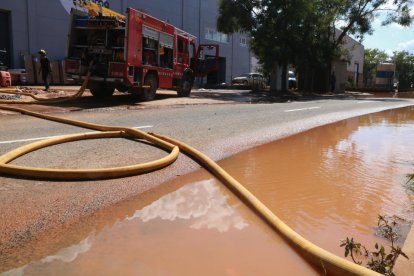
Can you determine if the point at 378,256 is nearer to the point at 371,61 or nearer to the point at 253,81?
the point at 253,81

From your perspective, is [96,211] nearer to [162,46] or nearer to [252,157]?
[252,157]

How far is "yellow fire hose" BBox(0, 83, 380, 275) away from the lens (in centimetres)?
296

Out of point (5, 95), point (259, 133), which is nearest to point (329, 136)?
point (259, 133)

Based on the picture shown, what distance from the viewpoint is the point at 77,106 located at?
1294 centimetres

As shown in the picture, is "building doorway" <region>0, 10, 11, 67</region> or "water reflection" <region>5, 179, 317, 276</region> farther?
"building doorway" <region>0, 10, 11, 67</region>

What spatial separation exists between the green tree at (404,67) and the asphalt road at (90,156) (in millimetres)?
63746

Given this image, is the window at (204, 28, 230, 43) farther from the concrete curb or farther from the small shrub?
the concrete curb

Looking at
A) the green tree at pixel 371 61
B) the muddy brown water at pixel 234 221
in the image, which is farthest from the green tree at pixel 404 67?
the muddy brown water at pixel 234 221

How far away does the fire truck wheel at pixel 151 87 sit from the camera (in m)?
15.3

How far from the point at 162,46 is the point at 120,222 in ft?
41.6

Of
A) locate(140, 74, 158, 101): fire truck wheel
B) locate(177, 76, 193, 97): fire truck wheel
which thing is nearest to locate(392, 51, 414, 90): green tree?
locate(177, 76, 193, 97): fire truck wheel

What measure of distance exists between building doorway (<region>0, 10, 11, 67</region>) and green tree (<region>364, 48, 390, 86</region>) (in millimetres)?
61446

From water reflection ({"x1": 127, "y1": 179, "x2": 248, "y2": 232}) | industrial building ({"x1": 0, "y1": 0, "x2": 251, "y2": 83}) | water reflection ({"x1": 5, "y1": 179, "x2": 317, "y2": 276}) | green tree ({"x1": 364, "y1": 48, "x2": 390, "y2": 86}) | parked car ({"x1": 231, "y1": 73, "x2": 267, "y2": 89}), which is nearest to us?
water reflection ({"x1": 5, "y1": 179, "x2": 317, "y2": 276})

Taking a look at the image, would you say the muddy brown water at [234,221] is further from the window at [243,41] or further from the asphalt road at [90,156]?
the window at [243,41]
